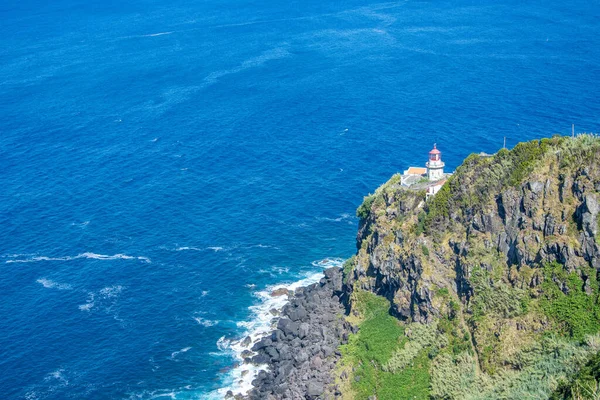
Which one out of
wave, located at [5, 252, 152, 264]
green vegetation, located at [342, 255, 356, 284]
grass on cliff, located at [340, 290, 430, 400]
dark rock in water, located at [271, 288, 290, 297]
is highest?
green vegetation, located at [342, 255, 356, 284]

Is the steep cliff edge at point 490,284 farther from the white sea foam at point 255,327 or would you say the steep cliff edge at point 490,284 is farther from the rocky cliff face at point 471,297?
the white sea foam at point 255,327

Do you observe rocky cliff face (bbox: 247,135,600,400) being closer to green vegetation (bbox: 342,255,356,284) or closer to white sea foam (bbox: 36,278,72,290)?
green vegetation (bbox: 342,255,356,284)

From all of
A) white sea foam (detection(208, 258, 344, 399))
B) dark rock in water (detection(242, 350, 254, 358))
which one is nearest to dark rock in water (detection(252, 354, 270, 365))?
white sea foam (detection(208, 258, 344, 399))

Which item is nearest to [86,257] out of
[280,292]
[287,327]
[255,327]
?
[280,292]

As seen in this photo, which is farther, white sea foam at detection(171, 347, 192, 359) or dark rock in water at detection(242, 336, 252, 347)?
dark rock in water at detection(242, 336, 252, 347)

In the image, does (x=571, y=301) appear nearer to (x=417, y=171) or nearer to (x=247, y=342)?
(x=417, y=171)

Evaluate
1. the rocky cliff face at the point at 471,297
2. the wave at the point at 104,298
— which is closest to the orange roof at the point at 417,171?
the rocky cliff face at the point at 471,297
